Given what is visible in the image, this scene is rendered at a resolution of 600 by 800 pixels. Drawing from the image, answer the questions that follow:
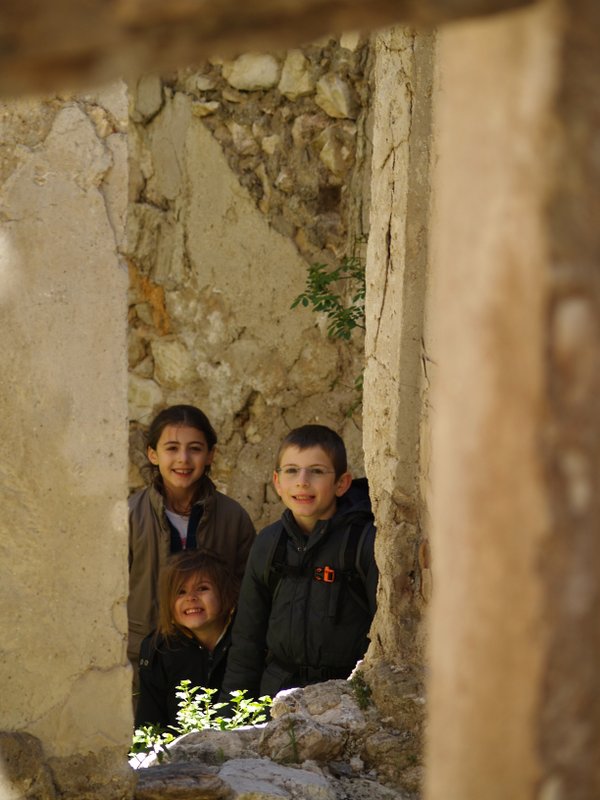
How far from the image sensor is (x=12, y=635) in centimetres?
271

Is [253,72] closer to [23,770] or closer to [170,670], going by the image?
[170,670]

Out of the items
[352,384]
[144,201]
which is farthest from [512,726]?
[144,201]

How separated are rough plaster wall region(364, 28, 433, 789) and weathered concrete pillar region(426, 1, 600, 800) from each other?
2.10 metres

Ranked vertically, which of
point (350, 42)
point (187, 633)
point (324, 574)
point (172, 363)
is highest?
point (350, 42)

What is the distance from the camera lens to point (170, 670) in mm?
4125

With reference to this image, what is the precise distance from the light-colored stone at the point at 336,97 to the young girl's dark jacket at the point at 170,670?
291 centimetres

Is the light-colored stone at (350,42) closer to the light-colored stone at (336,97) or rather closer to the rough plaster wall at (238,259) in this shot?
the light-colored stone at (336,97)

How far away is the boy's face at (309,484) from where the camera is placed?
3922mm

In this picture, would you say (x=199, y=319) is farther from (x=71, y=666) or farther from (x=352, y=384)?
(x=71, y=666)

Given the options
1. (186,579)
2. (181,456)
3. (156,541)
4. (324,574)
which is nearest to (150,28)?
(324,574)

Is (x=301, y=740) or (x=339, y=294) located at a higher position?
(x=339, y=294)

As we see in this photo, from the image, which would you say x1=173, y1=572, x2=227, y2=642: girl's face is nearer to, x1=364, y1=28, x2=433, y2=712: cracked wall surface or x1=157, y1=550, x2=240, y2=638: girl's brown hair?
x1=157, y1=550, x2=240, y2=638: girl's brown hair

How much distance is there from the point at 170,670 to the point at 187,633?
148mm

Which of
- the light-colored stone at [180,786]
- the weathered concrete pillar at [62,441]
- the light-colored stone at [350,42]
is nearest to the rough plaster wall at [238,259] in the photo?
the light-colored stone at [350,42]
